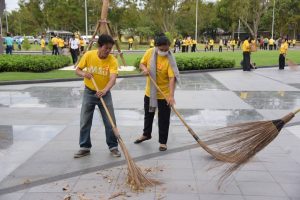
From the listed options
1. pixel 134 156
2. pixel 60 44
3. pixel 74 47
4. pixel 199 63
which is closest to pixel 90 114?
pixel 134 156

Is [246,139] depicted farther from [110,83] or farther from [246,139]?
[110,83]

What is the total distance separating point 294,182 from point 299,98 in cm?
605

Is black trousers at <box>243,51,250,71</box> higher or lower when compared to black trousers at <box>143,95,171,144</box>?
higher

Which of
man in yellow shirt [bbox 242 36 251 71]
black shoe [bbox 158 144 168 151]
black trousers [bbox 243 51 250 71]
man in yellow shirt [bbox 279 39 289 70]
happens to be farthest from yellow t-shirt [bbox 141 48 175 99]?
man in yellow shirt [bbox 279 39 289 70]

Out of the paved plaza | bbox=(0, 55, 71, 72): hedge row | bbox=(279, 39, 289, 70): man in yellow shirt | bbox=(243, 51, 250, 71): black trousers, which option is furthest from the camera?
bbox=(279, 39, 289, 70): man in yellow shirt

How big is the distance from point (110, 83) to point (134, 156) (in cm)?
105

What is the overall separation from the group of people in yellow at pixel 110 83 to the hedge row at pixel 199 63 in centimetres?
1089

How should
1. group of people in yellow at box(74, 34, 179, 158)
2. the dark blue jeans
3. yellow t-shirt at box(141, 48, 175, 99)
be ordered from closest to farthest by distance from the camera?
group of people in yellow at box(74, 34, 179, 158) → the dark blue jeans → yellow t-shirt at box(141, 48, 175, 99)

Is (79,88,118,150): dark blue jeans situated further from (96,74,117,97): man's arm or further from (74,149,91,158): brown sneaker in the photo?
(96,74,117,97): man's arm

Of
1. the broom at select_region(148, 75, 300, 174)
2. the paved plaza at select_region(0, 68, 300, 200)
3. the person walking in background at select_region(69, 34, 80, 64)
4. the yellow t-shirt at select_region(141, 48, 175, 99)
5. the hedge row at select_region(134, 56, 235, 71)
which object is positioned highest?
the person walking in background at select_region(69, 34, 80, 64)

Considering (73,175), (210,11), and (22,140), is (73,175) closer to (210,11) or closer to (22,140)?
(22,140)

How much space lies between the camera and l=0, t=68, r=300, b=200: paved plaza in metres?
4.02

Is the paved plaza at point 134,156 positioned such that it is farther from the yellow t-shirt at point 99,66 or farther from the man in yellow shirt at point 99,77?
the yellow t-shirt at point 99,66

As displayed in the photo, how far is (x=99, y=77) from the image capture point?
490 centimetres
